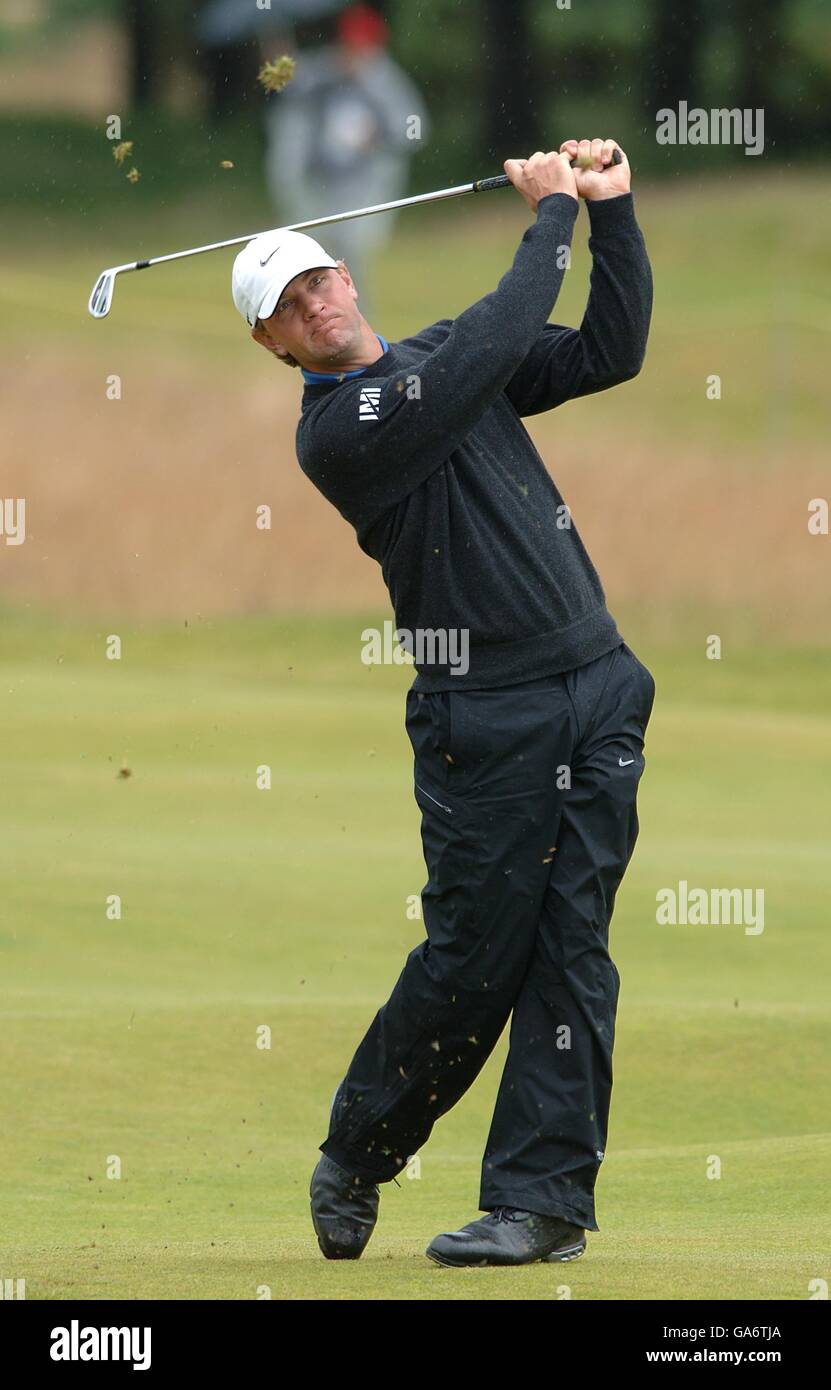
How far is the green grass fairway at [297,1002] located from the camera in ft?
14.1

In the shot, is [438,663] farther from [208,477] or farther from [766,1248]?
[208,477]

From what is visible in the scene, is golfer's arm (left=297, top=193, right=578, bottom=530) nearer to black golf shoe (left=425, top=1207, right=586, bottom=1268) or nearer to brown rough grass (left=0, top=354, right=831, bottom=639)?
black golf shoe (left=425, top=1207, right=586, bottom=1268)

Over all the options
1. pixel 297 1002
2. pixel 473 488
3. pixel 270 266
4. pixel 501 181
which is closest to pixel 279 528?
pixel 297 1002

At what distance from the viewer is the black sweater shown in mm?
3980

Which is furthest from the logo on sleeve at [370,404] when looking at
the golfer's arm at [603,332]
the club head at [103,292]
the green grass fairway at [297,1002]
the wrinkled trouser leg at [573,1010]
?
the green grass fairway at [297,1002]

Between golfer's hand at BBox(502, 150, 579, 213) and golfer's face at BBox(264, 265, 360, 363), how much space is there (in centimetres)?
36

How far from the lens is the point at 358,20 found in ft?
127

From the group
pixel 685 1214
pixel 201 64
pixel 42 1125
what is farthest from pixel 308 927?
pixel 201 64

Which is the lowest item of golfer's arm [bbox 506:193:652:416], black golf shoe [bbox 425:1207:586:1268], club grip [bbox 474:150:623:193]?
black golf shoe [bbox 425:1207:586:1268]

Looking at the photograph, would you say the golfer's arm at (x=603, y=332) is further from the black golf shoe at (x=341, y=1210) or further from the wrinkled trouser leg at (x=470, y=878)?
the black golf shoe at (x=341, y=1210)

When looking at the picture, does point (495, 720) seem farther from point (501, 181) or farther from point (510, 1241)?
point (501, 181)

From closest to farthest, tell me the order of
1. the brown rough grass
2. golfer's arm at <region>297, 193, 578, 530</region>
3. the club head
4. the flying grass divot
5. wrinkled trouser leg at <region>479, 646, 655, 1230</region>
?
golfer's arm at <region>297, 193, 578, 530</region> → wrinkled trouser leg at <region>479, 646, 655, 1230</region> → the club head → the flying grass divot → the brown rough grass

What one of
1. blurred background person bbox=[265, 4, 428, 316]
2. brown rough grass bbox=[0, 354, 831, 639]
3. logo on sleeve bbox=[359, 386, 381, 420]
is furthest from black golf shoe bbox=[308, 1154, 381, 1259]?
blurred background person bbox=[265, 4, 428, 316]

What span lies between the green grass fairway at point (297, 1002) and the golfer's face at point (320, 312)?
1.58m
